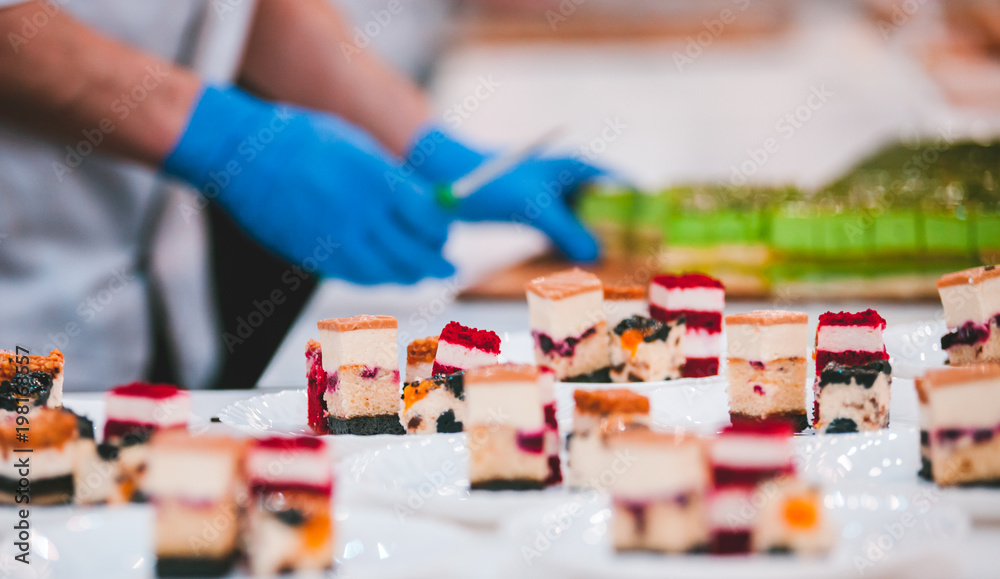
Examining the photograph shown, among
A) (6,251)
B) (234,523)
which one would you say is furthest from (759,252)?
(234,523)

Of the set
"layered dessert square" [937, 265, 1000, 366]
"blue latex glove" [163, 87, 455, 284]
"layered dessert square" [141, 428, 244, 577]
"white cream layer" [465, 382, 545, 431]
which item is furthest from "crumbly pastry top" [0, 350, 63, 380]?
"layered dessert square" [937, 265, 1000, 366]

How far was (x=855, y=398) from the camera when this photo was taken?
4.96 feet

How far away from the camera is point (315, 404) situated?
5.64 ft

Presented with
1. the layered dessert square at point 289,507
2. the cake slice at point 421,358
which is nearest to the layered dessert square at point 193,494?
the layered dessert square at point 289,507

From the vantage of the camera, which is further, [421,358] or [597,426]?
[421,358]

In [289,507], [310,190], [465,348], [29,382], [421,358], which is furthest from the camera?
[310,190]

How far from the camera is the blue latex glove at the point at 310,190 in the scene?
2.56 m

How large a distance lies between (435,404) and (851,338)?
0.76 meters

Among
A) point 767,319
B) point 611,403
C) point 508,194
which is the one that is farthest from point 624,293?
point 508,194

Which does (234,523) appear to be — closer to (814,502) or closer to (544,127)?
(814,502)

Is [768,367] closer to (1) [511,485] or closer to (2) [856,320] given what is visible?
(2) [856,320]

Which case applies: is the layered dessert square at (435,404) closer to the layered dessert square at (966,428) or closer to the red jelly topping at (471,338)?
the red jelly topping at (471,338)

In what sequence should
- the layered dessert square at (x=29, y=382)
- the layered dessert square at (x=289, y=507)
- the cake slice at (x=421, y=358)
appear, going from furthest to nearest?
the cake slice at (x=421, y=358) → the layered dessert square at (x=29, y=382) → the layered dessert square at (x=289, y=507)

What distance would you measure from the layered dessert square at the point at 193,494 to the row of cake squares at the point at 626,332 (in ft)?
3.54
